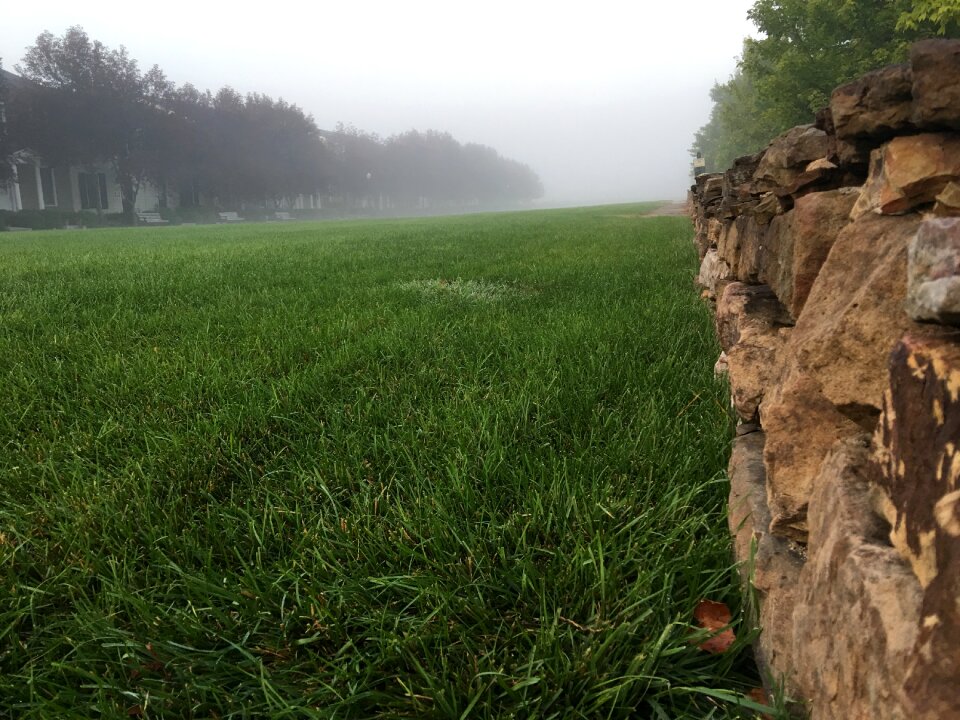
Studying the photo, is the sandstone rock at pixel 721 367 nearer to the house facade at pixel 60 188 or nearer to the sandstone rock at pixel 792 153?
the sandstone rock at pixel 792 153

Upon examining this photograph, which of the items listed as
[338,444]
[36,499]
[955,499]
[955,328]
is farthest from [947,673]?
[36,499]

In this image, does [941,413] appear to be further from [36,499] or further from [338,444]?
[36,499]

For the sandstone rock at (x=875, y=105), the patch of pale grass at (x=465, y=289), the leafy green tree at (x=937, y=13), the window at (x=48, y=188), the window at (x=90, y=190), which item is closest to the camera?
the sandstone rock at (x=875, y=105)

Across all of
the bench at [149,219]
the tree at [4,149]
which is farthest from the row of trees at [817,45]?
the tree at [4,149]

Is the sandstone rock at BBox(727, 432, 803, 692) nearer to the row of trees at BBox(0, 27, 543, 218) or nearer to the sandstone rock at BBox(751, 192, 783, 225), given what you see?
the sandstone rock at BBox(751, 192, 783, 225)

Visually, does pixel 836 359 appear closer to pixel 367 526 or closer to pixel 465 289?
pixel 367 526

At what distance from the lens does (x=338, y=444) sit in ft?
7.49

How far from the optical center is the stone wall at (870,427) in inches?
29.4

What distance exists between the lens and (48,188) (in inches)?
1788

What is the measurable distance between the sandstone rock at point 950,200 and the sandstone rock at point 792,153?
0.72 meters

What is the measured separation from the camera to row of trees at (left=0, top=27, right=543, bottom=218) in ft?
131

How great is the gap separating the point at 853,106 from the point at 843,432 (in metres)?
0.69

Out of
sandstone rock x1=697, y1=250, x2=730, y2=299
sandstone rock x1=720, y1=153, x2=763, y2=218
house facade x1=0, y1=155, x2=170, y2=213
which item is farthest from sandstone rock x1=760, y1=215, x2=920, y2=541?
house facade x1=0, y1=155, x2=170, y2=213

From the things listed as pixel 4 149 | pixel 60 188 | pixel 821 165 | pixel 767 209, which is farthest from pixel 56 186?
pixel 821 165
